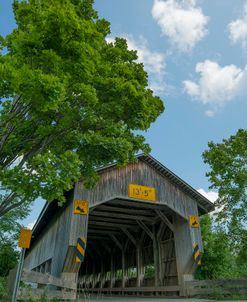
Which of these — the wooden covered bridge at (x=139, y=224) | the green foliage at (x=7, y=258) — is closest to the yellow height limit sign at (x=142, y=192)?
the wooden covered bridge at (x=139, y=224)

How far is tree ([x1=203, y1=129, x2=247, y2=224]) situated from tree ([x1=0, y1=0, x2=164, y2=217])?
5.15 meters

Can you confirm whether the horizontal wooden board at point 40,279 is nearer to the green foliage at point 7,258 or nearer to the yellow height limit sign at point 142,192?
the yellow height limit sign at point 142,192

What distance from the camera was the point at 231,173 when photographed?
12.7m

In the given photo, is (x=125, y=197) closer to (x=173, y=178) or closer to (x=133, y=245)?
(x=173, y=178)

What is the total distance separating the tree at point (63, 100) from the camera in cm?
576

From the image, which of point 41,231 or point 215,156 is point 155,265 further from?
point 41,231

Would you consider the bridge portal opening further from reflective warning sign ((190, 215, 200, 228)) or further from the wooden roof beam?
reflective warning sign ((190, 215, 200, 228))

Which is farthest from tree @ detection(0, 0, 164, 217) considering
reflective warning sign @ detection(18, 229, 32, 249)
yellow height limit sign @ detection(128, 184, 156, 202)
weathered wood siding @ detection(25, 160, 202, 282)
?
yellow height limit sign @ detection(128, 184, 156, 202)

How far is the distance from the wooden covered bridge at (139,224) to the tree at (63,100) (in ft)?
9.13

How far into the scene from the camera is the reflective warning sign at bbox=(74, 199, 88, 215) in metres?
10.8

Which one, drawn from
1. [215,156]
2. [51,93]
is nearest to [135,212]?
[215,156]

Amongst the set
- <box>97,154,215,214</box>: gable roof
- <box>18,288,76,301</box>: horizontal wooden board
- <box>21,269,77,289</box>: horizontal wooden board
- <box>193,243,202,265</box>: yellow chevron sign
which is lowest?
<box>18,288,76,301</box>: horizontal wooden board

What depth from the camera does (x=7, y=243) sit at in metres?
23.9

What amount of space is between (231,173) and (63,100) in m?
8.82
